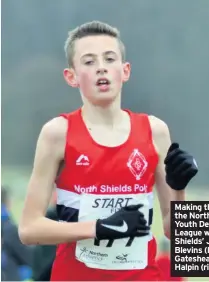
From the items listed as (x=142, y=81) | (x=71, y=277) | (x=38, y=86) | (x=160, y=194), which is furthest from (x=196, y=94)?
(x=71, y=277)

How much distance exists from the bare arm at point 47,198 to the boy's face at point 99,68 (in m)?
0.14

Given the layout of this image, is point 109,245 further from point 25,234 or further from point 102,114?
point 102,114

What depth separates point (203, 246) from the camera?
83.7 inches

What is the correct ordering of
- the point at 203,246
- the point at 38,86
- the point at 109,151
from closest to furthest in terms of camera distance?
the point at 109,151, the point at 203,246, the point at 38,86

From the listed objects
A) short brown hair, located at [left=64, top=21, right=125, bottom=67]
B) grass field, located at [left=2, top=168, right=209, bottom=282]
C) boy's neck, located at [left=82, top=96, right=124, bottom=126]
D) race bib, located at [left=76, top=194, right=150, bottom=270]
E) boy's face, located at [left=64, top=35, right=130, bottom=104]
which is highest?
short brown hair, located at [left=64, top=21, right=125, bottom=67]

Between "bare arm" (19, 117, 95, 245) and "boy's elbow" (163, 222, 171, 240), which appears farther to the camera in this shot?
"boy's elbow" (163, 222, 171, 240)

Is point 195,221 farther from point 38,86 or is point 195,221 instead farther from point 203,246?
point 38,86

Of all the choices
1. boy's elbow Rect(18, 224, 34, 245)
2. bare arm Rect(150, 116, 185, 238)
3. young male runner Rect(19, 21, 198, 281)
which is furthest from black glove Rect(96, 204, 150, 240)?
boy's elbow Rect(18, 224, 34, 245)

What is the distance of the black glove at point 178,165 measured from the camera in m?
1.95

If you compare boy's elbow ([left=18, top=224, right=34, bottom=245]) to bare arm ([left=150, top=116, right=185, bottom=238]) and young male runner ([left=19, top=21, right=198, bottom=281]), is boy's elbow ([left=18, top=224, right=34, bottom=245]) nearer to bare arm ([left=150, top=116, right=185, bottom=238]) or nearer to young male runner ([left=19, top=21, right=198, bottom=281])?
young male runner ([left=19, top=21, right=198, bottom=281])

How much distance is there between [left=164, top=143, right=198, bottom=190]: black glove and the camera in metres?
1.95

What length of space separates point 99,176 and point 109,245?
21 centimetres

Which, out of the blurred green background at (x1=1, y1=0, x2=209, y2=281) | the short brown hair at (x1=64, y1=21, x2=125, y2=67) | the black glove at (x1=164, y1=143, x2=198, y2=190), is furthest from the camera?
the blurred green background at (x1=1, y1=0, x2=209, y2=281)

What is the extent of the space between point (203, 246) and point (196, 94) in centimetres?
49
